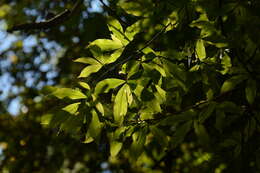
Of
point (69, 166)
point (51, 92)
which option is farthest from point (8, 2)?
point (51, 92)

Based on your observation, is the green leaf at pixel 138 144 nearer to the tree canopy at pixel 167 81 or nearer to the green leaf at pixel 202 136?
the tree canopy at pixel 167 81

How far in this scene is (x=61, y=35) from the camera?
398cm

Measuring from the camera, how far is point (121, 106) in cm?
125

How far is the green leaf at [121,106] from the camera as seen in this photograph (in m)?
1.24

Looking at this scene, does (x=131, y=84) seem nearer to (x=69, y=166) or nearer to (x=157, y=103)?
(x=157, y=103)

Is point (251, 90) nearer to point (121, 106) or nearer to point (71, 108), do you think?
point (121, 106)

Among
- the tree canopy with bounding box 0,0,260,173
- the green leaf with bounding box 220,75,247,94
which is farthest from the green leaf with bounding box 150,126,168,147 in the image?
the green leaf with bounding box 220,75,247,94

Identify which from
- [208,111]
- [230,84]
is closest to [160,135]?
[208,111]

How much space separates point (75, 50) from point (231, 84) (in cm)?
295

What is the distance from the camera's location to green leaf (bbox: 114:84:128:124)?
1.24 meters

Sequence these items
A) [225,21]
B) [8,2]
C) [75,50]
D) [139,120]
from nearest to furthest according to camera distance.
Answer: [139,120]
[225,21]
[75,50]
[8,2]

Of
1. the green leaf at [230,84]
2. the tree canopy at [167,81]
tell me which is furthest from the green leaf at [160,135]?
the green leaf at [230,84]

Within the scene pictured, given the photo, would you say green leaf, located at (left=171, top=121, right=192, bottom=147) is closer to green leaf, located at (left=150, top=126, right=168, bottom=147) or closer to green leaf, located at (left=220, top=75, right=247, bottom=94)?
green leaf, located at (left=150, top=126, right=168, bottom=147)

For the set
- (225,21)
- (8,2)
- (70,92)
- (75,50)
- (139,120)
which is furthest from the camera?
(8,2)
